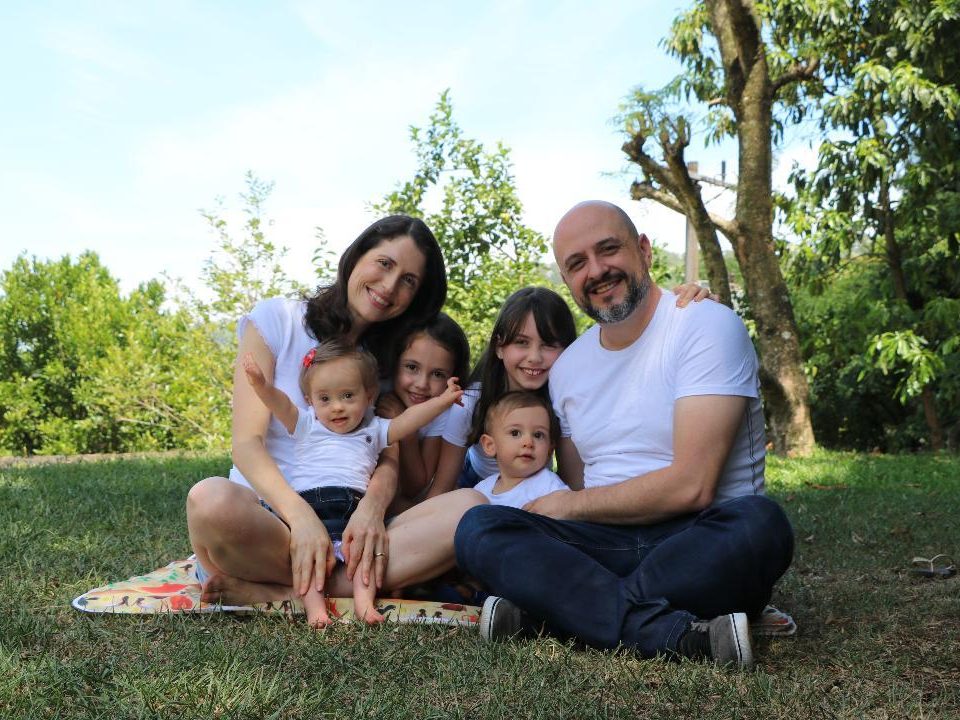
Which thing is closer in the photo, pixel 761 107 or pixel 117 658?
pixel 117 658

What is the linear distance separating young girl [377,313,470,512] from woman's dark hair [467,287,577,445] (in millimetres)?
122

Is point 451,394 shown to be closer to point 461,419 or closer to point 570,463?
point 461,419

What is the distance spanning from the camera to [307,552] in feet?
9.96

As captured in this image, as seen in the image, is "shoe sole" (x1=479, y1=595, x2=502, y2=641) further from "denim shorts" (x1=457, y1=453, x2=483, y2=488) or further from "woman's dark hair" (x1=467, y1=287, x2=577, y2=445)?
"denim shorts" (x1=457, y1=453, x2=483, y2=488)

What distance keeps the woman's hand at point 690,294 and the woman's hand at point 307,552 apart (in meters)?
1.41

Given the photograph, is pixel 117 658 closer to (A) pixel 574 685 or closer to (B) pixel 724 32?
(A) pixel 574 685

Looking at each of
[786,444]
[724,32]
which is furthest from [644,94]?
[786,444]

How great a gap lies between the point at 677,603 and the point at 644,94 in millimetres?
9445

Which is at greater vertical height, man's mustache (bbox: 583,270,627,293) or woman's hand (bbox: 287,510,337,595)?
A: man's mustache (bbox: 583,270,627,293)

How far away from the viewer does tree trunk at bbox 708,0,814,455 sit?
10219 millimetres

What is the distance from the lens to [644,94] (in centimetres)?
1130

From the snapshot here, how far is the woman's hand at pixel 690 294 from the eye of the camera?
10.3 ft

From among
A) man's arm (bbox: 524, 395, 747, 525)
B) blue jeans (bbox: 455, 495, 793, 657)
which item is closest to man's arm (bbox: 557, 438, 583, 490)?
man's arm (bbox: 524, 395, 747, 525)

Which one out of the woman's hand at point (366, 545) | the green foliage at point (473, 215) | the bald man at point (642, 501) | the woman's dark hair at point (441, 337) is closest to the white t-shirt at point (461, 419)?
the woman's dark hair at point (441, 337)
